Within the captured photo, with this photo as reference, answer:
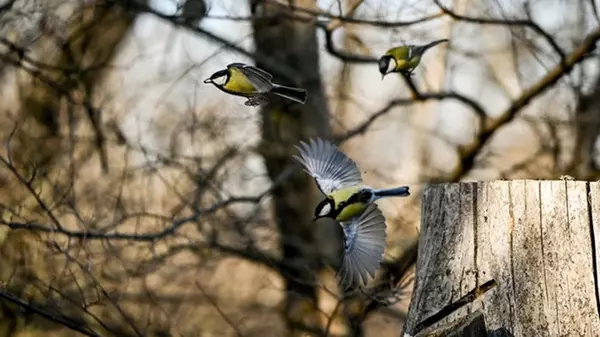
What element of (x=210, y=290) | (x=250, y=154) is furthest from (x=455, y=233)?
(x=210, y=290)

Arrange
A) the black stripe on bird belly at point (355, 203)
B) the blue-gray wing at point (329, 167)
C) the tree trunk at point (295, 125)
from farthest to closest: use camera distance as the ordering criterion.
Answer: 1. the tree trunk at point (295, 125)
2. the blue-gray wing at point (329, 167)
3. the black stripe on bird belly at point (355, 203)

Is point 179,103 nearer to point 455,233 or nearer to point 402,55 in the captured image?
point 402,55

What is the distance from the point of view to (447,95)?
207 inches

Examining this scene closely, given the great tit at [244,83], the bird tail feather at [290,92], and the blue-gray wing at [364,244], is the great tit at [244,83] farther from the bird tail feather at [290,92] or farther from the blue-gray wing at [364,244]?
the blue-gray wing at [364,244]

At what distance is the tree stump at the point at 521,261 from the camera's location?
7.18 ft

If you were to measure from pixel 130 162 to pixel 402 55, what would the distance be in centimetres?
294

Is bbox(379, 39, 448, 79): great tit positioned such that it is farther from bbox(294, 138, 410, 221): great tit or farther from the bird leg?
the bird leg

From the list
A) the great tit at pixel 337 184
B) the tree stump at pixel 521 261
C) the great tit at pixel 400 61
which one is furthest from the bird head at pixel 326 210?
the great tit at pixel 400 61

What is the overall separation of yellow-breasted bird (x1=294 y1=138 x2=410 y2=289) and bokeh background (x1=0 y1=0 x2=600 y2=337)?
43.5 inches

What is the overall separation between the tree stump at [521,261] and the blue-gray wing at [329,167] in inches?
26.0

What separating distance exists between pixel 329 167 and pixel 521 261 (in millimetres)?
914

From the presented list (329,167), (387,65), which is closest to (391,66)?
(387,65)

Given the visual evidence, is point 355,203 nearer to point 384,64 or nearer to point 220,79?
point 220,79

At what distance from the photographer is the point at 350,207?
2.75 m
